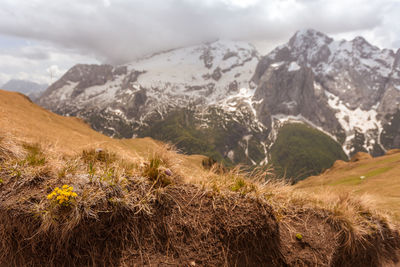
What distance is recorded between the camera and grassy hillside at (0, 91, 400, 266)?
413 cm

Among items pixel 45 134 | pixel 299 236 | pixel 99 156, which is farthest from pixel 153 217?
pixel 45 134

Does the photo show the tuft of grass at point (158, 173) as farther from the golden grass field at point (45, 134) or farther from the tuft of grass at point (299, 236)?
the tuft of grass at point (299, 236)

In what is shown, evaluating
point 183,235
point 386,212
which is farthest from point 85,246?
point 386,212

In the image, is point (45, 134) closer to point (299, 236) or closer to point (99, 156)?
point (99, 156)

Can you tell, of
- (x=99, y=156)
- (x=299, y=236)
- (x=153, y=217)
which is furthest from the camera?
(x=299, y=236)

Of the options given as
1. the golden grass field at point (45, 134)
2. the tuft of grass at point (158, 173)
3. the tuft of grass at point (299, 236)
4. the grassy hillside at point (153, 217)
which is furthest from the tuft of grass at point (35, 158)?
the tuft of grass at point (299, 236)

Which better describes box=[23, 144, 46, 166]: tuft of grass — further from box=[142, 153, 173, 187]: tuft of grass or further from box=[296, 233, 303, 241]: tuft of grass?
box=[296, 233, 303, 241]: tuft of grass

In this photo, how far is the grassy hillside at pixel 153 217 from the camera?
4133mm

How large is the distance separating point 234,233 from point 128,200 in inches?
97.4

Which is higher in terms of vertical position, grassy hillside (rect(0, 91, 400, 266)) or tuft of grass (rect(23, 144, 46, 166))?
tuft of grass (rect(23, 144, 46, 166))

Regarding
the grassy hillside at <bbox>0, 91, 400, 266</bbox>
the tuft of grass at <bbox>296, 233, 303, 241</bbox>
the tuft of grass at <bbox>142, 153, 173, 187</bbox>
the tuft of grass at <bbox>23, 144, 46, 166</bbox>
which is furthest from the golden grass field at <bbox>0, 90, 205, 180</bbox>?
the tuft of grass at <bbox>296, 233, 303, 241</bbox>

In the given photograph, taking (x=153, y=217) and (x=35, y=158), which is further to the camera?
(x=35, y=158)

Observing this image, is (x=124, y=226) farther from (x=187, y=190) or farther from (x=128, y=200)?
(x=187, y=190)

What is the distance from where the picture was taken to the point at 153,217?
4.72m
